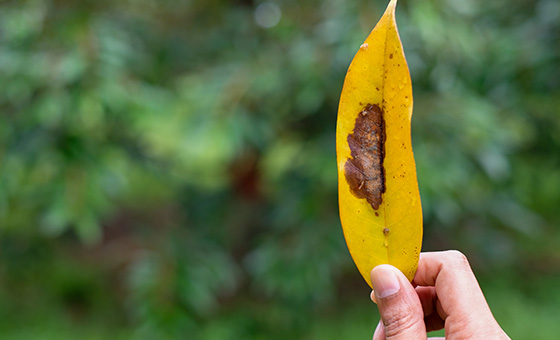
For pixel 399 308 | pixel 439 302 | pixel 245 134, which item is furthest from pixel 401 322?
pixel 245 134

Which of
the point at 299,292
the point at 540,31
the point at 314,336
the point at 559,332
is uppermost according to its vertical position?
the point at 540,31

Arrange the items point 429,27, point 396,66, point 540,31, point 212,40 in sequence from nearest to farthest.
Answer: point 396,66 < point 429,27 < point 540,31 < point 212,40

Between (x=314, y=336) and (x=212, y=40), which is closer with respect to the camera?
(x=212, y=40)

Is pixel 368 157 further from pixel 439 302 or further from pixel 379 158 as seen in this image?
pixel 439 302

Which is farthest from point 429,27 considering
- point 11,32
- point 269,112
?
point 11,32

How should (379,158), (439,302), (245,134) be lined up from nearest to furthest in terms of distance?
1. (379,158)
2. (439,302)
3. (245,134)

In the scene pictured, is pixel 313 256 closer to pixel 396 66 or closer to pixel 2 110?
pixel 2 110

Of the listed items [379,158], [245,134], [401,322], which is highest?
[245,134]
